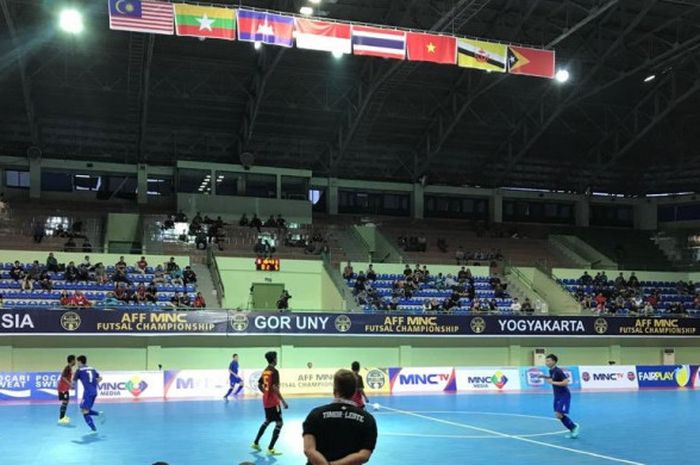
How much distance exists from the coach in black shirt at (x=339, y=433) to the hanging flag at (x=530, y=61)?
73.5 feet

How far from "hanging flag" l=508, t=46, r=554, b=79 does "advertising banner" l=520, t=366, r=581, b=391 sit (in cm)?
1453

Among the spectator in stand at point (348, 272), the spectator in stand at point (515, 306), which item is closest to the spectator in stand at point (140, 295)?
the spectator in stand at point (348, 272)

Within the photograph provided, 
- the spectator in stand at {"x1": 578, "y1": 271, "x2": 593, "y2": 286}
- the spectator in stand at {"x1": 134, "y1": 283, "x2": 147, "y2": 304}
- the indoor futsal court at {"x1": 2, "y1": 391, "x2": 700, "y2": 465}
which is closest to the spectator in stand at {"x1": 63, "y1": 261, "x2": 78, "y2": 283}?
the spectator in stand at {"x1": 134, "y1": 283, "x2": 147, "y2": 304}

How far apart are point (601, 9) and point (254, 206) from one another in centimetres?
2455

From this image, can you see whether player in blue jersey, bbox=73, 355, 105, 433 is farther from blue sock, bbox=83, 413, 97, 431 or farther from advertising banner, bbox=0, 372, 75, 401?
advertising banner, bbox=0, 372, 75, 401

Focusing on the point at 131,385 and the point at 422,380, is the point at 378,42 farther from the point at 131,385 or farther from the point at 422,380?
the point at 131,385

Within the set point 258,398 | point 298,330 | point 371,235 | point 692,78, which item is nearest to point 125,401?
point 258,398

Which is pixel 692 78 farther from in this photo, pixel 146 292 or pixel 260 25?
pixel 146 292

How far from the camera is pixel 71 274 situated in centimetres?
3388

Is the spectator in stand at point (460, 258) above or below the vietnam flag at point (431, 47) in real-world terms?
below

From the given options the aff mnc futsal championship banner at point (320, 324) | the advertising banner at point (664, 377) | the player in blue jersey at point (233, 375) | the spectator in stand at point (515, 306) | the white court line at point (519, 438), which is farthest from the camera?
the spectator in stand at point (515, 306)

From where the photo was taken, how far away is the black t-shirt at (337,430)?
5715 millimetres

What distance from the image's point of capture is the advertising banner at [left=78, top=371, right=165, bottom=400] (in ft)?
92.7

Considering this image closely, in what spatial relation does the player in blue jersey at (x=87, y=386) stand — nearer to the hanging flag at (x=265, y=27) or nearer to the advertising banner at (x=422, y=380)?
the hanging flag at (x=265, y=27)
